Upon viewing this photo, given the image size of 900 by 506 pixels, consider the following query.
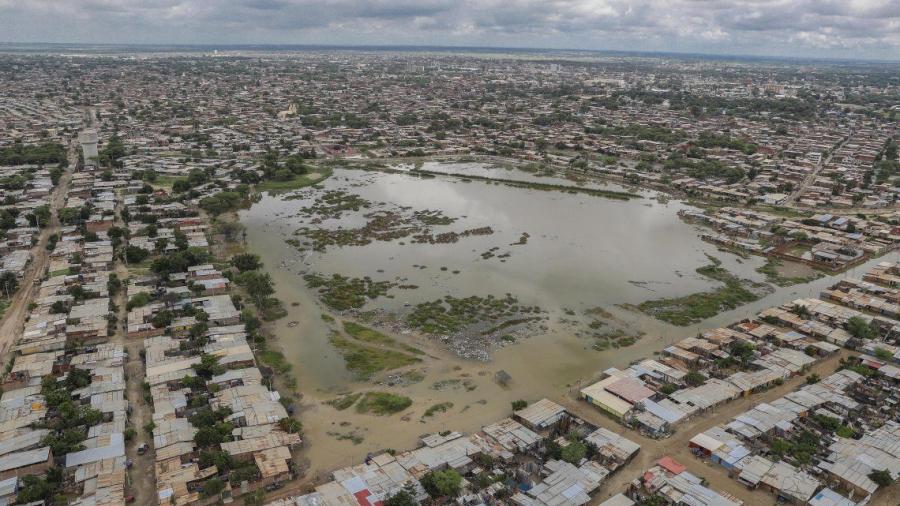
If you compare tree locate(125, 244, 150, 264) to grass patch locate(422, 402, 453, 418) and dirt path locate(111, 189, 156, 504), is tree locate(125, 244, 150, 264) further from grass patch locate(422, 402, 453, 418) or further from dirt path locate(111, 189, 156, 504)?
grass patch locate(422, 402, 453, 418)

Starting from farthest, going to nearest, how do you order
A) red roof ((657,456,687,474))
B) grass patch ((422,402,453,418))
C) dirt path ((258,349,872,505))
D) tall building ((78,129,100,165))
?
1. tall building ((78,129,100,165))
2. grass patch ((422,402,453,418))
3. red roof ((657,456,687,474))
4. dirt path ((258,349,872,505))

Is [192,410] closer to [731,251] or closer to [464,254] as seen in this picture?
[464,254]

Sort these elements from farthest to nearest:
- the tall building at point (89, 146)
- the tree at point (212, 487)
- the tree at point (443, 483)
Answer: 1. the tall building at point (89, 146)
2. the tree at point (443, 483)
3. the tree at point (212, 487)

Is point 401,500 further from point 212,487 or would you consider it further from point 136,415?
point 136,415

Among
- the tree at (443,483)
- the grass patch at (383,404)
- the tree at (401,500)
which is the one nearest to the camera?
the tree at (401,500)

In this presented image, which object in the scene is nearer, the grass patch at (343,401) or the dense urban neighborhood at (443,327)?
the dense urban neighborhood at (443,327)

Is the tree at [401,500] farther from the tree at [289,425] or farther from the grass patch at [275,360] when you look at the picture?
the grass patch at [275,360]

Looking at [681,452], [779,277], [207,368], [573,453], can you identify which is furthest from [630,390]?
[779,277]

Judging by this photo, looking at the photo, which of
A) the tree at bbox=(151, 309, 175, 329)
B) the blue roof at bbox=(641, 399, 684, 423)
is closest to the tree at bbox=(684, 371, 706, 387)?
the blue roof at bbox=(641, 399, 684, 423)

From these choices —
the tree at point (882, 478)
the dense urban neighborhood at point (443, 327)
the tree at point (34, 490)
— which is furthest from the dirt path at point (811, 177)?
the tree at point (34, 490)
